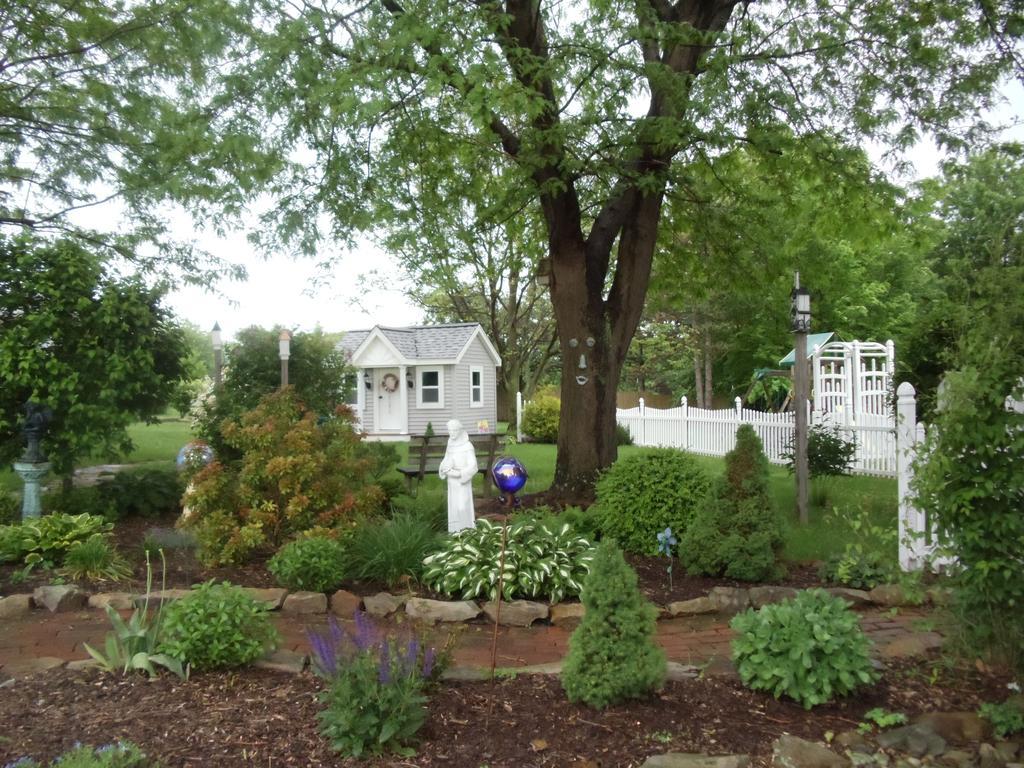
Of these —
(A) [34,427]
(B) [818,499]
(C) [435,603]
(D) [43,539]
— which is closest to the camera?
(C) [435,603]

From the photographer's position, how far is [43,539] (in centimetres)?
698

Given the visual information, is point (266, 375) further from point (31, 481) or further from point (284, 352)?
point (31, 481)

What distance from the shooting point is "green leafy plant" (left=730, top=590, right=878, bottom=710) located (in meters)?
3.64

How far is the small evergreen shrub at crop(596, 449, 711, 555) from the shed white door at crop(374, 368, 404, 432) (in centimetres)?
1968

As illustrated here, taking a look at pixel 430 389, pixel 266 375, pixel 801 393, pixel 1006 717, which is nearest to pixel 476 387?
pixel 430 389

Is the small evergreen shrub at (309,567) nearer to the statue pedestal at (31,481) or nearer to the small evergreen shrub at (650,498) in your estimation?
the small evergreen shrub at (650,498)

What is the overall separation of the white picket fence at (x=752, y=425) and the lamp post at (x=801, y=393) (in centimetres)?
256

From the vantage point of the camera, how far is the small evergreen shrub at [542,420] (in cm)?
2389

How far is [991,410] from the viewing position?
11.6 ft

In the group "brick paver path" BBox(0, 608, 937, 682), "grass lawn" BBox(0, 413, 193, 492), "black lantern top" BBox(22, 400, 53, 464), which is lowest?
"brick paver path" BBox(0, 608, 937, 682)

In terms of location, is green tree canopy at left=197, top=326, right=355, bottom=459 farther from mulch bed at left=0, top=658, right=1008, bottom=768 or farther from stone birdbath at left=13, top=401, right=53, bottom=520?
mulch bed at left=0, top=658, right=1008, bottom=768

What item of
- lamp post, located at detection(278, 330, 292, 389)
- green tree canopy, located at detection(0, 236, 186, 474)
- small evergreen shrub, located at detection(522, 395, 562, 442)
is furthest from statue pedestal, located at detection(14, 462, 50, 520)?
small evergreen shrub, located at detection(522, 395, 562, 442)

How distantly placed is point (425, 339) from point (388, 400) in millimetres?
2536

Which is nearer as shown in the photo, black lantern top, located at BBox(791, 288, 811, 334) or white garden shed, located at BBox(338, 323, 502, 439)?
black lantern top, located at BBox(791, 288, 811, 334)
